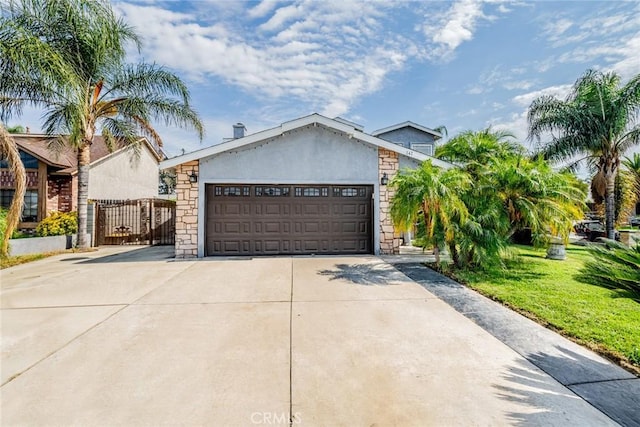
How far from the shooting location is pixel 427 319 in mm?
4359

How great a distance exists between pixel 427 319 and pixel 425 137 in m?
18.3

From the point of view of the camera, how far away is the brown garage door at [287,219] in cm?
963

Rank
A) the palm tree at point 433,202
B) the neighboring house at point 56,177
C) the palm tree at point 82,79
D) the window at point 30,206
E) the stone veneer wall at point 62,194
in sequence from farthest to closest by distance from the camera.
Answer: the stone veneer wall at point 62,194 → the window at point 30,206 → the neighboring house at point 56,177 → the palm tree at point 82,79 → the palm tree at point 433,202

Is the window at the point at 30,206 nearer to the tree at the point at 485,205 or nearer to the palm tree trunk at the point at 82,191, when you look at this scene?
the palm tree trunk at the point at 82,191

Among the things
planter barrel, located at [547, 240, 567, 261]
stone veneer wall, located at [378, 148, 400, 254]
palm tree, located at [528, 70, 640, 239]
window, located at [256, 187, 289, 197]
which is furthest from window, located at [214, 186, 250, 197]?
palm tree, located at [528, 70, 640, 239]

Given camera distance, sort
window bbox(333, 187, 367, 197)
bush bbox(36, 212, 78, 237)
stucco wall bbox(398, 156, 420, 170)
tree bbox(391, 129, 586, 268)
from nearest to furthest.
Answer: tree bbox(391, 129, 586, 268) → window bbox(333, 187, 367, 197) → stucco wall bbox(398, 156, 420, 170) → bush bbox(36, 212, 78, 237)

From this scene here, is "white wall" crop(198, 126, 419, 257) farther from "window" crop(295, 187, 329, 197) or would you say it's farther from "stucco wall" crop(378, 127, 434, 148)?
"stucco wall" crop(378, 127, 434, 148)

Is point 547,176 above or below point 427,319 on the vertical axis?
above

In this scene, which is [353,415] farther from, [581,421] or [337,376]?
[581,421]

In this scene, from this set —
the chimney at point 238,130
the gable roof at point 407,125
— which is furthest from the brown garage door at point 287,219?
the gable roof at point 407,125

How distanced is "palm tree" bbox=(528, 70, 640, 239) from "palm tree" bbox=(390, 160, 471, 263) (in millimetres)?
Result: 10424

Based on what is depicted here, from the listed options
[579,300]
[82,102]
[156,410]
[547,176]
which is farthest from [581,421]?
[82,102]

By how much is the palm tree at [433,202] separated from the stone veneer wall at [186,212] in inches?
249

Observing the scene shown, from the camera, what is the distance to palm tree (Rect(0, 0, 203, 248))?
316 inches
